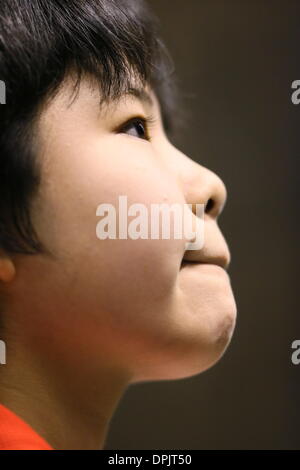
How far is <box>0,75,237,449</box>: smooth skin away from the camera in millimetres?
542

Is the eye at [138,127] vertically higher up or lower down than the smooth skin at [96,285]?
higher up

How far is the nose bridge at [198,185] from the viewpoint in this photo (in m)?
0.60

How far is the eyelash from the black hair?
3 cm

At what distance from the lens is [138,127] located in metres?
0.60

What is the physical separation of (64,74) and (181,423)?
0.54m

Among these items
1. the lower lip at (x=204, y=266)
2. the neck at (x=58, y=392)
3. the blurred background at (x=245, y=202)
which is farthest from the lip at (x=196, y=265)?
the blurred background at (x=245, y=202)

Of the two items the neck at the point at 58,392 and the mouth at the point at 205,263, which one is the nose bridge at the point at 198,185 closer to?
the mouth at the point at 205,263

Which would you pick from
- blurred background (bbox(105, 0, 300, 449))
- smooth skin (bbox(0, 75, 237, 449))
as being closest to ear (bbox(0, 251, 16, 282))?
smooth skin (bbox(0, 75, 237, 449))

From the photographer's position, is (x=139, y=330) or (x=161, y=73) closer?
(x=139, y=330)

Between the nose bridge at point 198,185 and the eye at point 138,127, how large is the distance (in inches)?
1.3

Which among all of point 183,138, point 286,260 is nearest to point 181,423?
point 286,260
